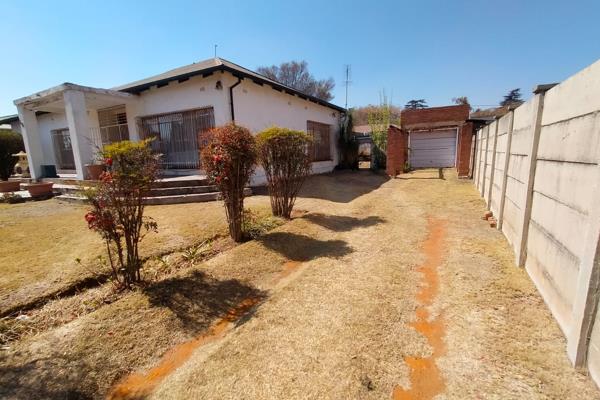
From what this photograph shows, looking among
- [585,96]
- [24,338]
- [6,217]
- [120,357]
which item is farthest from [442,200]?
[6,217]

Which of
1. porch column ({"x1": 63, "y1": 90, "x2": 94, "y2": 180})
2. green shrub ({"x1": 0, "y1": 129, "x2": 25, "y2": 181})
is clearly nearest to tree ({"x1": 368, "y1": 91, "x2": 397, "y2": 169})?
porch column ({"x1": 63, "y1": 90, "x2": 94, "y2": 180})

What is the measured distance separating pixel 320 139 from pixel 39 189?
11996mm

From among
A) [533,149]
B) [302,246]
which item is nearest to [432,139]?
[533,149]

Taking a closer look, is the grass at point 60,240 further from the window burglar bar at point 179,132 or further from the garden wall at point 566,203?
the garden wall at point 566,203

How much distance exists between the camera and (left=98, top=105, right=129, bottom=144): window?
1201 cm

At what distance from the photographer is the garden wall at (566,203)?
1.80 m

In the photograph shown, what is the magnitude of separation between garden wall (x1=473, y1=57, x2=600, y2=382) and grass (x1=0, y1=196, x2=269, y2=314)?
460 cm

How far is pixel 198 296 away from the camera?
3119 mm

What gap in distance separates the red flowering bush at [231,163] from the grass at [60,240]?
0.70 metres

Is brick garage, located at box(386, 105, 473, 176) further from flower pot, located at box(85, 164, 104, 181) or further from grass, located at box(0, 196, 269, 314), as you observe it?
flower pot, located at box(85, 164, 104, 181)

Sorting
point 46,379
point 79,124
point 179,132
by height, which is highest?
point 79,124

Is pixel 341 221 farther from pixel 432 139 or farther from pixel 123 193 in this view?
pixel 432 139

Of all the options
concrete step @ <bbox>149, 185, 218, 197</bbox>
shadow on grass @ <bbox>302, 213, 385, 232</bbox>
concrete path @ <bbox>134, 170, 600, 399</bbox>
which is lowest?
concrete path @ <bbox>134, 170, 600, 399</bbox>

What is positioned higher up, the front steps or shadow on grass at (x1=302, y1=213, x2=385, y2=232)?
the front steps
